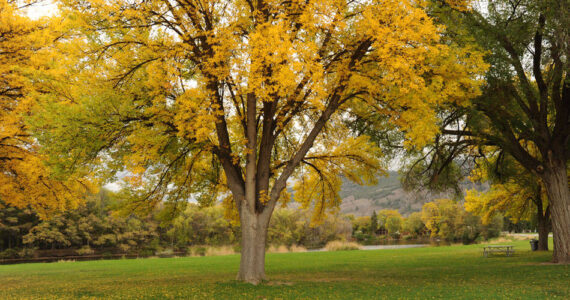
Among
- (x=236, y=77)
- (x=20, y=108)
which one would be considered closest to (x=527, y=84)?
(x=236, y=77)

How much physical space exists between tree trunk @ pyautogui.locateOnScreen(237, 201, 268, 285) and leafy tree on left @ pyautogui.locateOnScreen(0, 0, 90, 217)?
20.0ft

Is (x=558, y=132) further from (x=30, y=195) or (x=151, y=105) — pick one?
(x=30, y=195)

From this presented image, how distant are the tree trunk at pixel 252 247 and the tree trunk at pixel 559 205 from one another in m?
11.5

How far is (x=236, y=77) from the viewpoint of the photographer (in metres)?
10.5

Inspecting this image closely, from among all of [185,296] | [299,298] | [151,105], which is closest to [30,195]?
[151,105]

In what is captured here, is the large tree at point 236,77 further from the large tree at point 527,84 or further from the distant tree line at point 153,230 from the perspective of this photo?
the distant tree line at point 153,230

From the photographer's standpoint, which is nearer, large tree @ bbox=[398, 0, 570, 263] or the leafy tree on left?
large tree @ bbox=[398, 0, 570, 263]

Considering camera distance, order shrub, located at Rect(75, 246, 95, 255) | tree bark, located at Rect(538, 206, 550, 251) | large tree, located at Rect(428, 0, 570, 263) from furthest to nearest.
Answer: shrub, located at Rect(75, 246, 95, 255) < tree bark, located at Rect(538, 206, 550, 251) < large tree, located at Rect(428, 0, 570, 263)

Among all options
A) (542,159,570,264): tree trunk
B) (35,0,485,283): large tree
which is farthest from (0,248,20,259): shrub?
(542,159,570,264): tree trunk

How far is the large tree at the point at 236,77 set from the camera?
10016 millimetres

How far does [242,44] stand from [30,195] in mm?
11198

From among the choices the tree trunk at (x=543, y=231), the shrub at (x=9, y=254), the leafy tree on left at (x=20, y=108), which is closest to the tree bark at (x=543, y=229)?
the tree trunk at (x=543, y=231)

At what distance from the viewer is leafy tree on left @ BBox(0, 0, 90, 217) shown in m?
13.5

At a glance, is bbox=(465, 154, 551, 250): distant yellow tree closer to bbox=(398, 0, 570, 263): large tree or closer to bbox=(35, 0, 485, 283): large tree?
bbox=(398, 0, 570, 263): large tree
